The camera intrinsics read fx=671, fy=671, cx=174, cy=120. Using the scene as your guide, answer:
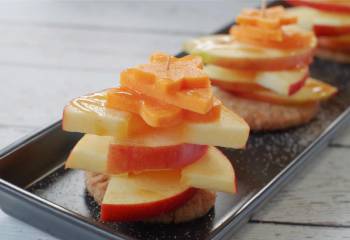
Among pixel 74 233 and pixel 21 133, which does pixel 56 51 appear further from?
pixel 74 233

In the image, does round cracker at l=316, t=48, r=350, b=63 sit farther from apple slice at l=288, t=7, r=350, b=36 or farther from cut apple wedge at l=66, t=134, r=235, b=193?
cut apple wedge at l=66, t=134, r=235, b=193

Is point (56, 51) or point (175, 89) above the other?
point (175, 89)

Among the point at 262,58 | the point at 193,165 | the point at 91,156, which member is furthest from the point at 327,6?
the point at 91,156

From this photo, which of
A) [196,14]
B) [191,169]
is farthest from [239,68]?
[196,14]

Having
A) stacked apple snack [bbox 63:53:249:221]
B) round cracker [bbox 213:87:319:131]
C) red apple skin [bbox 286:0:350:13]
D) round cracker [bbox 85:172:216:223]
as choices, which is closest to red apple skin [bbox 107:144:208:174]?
stacked apple snack [bbox 63:53:249:221]

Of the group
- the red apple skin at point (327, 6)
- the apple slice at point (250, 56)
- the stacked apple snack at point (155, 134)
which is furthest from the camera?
the red apple skin at point (327, 6)

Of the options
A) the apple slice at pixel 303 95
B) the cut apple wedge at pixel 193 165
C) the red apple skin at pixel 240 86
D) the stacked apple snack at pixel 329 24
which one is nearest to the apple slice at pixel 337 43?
the stacked apple snack at pixel 329 24

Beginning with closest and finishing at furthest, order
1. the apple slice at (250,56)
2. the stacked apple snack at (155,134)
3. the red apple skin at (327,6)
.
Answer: the stacked apple snack at (155,134) < the apple slice at (250,56) < the red apple skin at (327,6)

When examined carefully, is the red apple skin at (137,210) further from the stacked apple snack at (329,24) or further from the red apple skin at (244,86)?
the stacked apple snack at (329,24)
